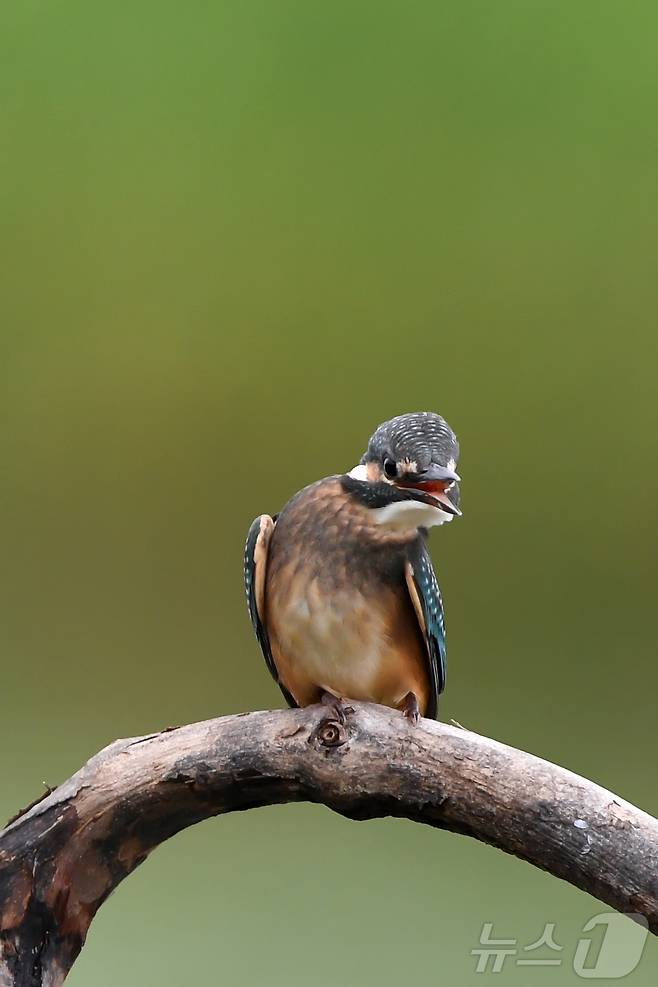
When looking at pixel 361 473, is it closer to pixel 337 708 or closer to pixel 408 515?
pixel 408 515

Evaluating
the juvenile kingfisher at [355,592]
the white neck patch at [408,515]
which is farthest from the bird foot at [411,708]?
the white neck patch at [408,515]

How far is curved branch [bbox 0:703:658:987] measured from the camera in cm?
118

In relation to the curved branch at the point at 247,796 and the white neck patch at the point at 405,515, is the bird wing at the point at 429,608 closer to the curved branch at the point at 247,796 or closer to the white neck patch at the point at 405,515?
the white neck patch at the point at 405,515

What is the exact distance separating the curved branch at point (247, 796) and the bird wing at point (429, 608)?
7.3 inches

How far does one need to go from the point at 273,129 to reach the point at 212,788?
1389mm

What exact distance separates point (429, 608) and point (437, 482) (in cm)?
23

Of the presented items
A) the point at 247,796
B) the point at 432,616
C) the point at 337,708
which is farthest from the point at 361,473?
the point at 247,796

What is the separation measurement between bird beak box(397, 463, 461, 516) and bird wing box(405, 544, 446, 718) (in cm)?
15

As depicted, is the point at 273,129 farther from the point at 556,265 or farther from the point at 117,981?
the point at 117,981

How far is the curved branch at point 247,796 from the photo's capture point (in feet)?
3.87

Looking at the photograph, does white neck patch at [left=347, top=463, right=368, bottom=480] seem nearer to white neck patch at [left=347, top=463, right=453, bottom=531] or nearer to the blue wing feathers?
white neck patch at [left=347, top=463, right=453, bottom=531]

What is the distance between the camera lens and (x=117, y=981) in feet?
6.77

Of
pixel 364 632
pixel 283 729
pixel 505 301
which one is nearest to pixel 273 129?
pixel 505 301

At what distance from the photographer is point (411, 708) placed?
54.5 inches
